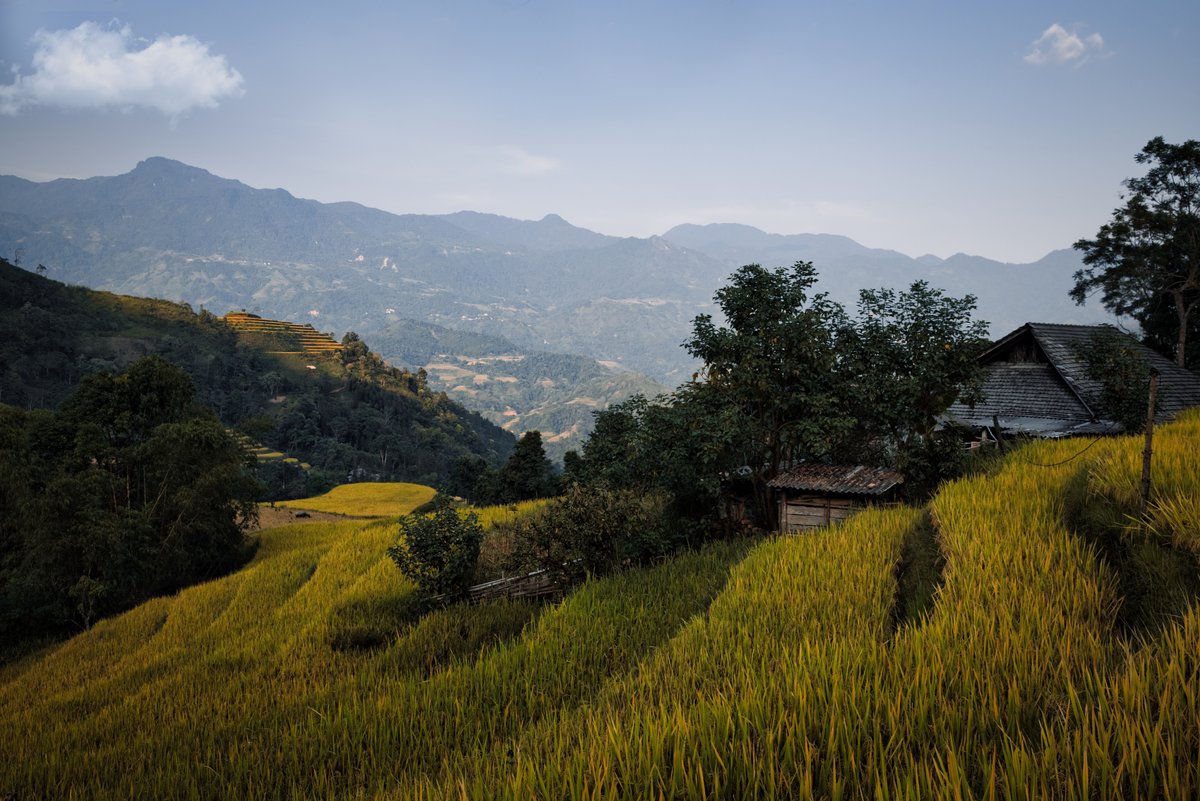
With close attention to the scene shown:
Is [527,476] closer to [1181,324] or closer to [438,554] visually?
[438,554]

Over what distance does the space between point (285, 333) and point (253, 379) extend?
3346cm

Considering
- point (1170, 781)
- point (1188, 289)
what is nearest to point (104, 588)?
point (1170, 781)

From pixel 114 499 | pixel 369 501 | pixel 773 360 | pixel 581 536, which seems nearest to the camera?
pixel 581 536

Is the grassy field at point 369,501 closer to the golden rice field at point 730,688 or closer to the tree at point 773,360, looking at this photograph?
the tree at point 773,360

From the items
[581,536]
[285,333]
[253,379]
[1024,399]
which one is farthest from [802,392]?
[285,333]

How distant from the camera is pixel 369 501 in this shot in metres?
49.0

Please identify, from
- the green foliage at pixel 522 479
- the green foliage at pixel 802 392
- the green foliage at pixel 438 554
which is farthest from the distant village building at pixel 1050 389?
the green foliage at pixel 522 479

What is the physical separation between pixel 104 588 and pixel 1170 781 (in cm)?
2518

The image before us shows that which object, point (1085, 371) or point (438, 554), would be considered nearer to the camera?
point (438, 554)

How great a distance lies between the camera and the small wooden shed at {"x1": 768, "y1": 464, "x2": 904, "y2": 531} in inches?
518

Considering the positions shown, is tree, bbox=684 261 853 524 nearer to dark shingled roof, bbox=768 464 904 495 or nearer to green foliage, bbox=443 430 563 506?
dark shingled roof, bbox=768 464 904 495

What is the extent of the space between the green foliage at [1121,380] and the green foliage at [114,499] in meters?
28.6

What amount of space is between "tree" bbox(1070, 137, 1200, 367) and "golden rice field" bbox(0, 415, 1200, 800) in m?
23.4

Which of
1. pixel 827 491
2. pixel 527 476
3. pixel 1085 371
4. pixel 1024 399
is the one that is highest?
pixel 1085 371
